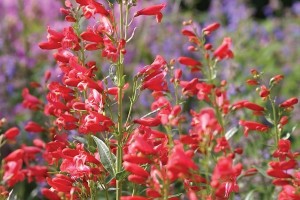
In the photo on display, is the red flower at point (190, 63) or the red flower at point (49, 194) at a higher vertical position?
the red flower at point (190, 63)

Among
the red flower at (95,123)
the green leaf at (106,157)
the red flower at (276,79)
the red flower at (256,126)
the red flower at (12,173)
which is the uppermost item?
the red flower at (95,123)

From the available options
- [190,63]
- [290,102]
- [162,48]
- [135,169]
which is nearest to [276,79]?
[290,102]

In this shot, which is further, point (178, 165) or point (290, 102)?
point (290, 102)

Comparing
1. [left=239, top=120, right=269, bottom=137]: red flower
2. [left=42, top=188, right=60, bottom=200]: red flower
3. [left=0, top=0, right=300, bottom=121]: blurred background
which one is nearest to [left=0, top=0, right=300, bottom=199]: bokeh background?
[left=0, top=0, right=300, bottom=121]: blurred background

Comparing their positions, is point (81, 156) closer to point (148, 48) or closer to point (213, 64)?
point (213, 64)

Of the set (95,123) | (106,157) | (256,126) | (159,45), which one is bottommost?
(159,45)

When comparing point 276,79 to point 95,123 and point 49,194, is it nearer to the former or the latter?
point 95,123

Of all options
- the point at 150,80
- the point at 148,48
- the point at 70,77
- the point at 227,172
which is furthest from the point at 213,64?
the point at 148,48

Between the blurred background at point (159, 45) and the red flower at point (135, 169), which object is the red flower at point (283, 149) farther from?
the blurred background at point (159, 45)

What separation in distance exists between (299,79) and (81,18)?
→ 23.7 feet

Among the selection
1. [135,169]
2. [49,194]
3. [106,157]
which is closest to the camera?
[135,169]

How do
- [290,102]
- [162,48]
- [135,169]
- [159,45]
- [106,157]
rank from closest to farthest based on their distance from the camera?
[135,169], [106,157], [290,102], [162,48], [159,45]

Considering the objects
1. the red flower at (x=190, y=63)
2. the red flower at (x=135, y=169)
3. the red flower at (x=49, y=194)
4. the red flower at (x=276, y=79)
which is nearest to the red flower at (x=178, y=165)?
the red flower at (x=135, y=169)

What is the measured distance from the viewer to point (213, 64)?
13.8 feet
